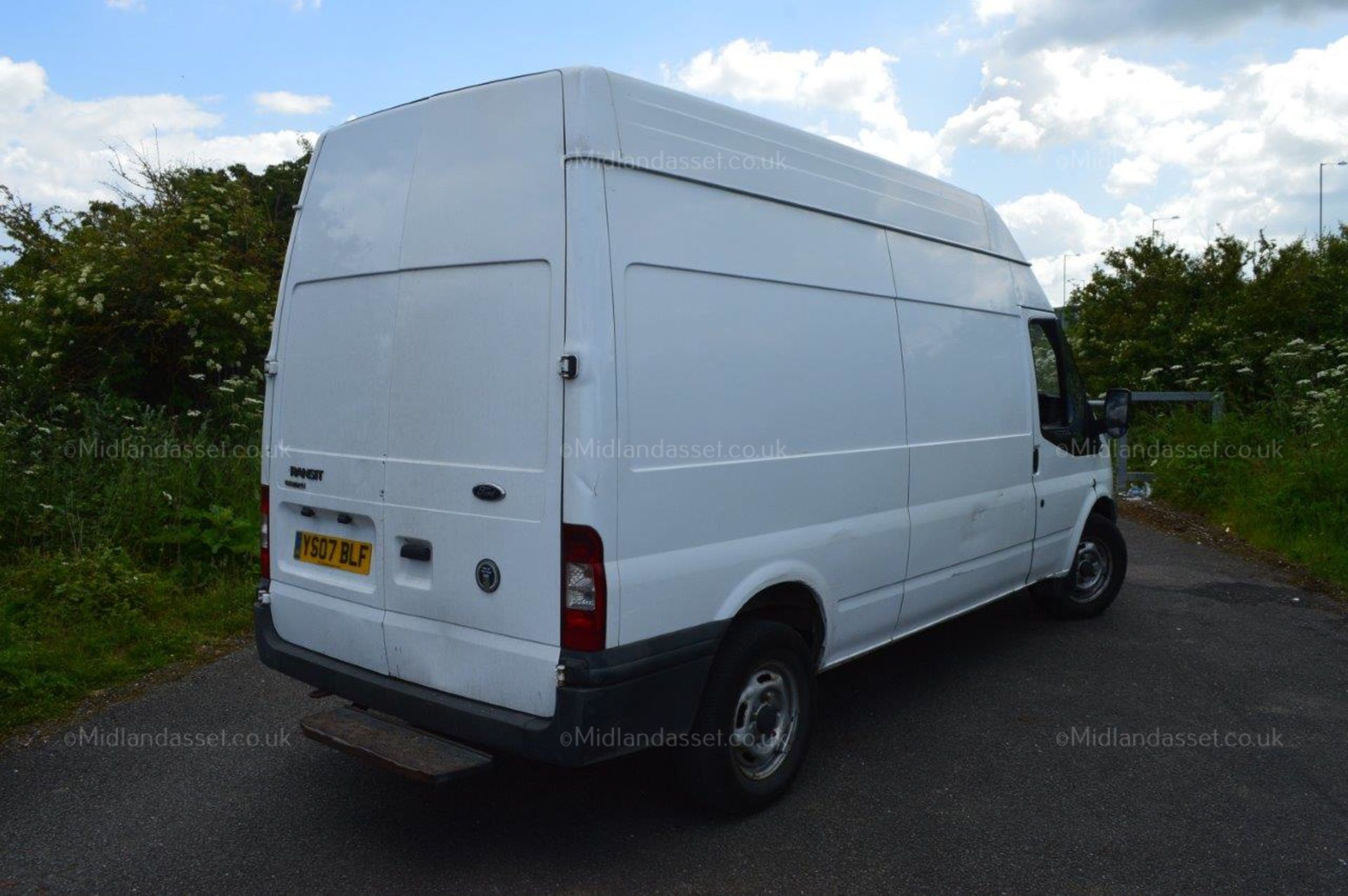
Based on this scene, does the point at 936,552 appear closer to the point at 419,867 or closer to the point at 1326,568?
the point at 419,867

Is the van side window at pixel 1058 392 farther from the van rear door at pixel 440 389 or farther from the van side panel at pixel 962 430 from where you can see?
the van rear door at pixel 440 389

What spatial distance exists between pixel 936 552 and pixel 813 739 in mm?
1090

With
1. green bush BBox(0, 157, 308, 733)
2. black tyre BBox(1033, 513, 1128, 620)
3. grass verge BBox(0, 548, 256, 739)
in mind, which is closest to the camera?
grass verge BBox(0, 548, 256, 739)

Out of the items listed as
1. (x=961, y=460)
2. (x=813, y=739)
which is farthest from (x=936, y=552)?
(x=813, y=739)

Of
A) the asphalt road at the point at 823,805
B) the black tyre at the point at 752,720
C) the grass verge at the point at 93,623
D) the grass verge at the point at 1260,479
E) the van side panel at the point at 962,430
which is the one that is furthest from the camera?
the grass verge at the point at 1260,479

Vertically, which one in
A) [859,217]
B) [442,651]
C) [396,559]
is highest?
[859,217]

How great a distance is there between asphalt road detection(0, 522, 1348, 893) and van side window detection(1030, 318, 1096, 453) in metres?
1.45

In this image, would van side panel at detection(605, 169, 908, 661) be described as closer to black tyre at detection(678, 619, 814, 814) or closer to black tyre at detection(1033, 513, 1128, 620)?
black tyre at detection(678, 619, 814, 814)

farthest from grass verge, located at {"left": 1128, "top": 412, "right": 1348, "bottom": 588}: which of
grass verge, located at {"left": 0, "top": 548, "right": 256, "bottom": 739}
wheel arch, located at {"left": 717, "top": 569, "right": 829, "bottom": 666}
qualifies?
grass verge, located at {"left": 0, "top": 548, "right": 256, "bottom": 739}

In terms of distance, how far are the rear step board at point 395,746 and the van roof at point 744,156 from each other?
2.07m

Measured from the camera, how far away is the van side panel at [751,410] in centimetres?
328

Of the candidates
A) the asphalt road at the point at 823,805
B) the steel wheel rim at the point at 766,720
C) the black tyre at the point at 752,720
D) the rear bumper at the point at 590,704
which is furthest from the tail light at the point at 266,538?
the steel wheel rim at the point at 766,720

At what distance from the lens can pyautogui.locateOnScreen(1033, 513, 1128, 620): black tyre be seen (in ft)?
21.4

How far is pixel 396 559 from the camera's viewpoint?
3.59m
